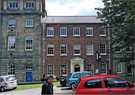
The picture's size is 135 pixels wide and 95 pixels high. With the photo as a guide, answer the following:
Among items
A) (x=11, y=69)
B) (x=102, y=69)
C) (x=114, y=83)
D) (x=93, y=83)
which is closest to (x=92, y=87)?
(x=93, y=83)

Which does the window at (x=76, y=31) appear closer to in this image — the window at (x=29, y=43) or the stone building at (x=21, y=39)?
the stone building at (x=21, y=39)

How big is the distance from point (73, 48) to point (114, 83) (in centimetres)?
2111

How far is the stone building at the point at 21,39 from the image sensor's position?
1139 inches

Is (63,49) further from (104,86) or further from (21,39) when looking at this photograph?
(104,86)

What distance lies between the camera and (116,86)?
8281 mm

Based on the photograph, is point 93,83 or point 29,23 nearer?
point 93,83

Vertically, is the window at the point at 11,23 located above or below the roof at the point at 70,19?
below

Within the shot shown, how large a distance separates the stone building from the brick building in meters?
1.39

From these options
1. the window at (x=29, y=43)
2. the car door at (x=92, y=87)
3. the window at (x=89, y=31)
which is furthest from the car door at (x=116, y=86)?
the window at (x=29, y=43)

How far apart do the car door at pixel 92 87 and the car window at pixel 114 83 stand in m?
0.38

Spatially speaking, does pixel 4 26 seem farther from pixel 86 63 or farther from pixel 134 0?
pixel 134 0

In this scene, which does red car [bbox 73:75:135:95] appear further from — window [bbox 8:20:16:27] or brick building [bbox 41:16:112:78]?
window [bbox 8:20:16:27]

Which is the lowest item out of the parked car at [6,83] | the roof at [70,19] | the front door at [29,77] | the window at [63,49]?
the front door at [29,77]

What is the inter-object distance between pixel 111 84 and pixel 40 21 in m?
23.7
